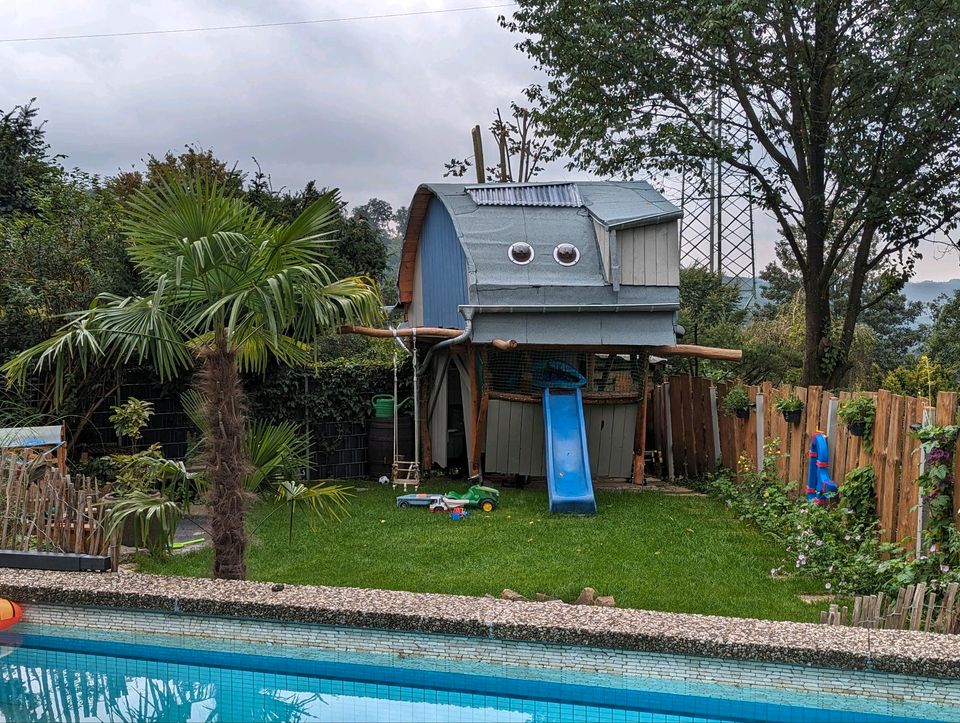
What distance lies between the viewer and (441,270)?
1447 centimetres

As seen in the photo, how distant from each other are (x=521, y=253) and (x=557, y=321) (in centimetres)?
112

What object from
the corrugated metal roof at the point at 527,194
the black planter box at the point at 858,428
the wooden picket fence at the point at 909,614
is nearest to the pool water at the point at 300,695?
the wooden picket fence at the point at 909,614

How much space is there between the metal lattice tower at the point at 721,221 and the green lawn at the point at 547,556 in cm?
888

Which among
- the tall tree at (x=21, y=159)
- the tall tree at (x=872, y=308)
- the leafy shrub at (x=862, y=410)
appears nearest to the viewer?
the leafy shrub at (x=862, y=410)

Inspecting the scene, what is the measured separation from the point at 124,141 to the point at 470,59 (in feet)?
39.9

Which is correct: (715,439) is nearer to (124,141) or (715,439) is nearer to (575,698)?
(575,698)

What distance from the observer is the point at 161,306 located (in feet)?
21.3

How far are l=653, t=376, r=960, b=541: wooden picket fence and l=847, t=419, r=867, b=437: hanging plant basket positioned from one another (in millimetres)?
97

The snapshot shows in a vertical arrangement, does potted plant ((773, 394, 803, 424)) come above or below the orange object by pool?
above

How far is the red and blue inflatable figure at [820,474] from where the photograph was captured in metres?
8.56

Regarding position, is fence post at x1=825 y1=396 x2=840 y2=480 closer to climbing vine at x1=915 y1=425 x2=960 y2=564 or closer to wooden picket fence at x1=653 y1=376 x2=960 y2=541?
wooden picket fence at x1=653 y1=376 x2=960 y2=541

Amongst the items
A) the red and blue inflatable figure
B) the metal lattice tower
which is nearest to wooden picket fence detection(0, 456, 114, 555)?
the red and blue inflatable figure

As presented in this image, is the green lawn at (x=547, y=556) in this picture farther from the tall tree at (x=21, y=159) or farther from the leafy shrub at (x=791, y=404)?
the tall tree at (x=21, y=159)

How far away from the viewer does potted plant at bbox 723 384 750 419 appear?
11.5 m
